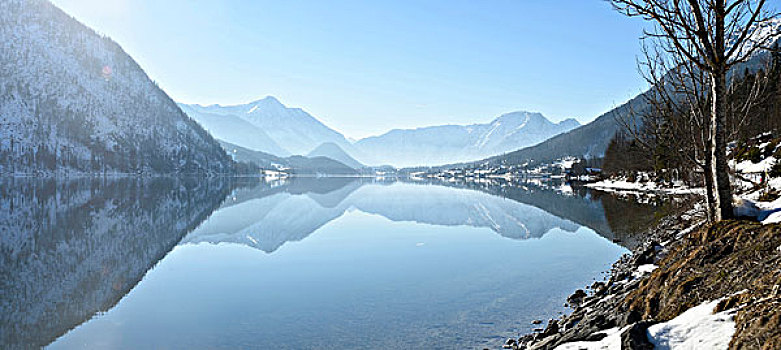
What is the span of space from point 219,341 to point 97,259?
648 inches

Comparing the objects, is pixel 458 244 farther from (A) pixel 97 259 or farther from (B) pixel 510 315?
(A) pixel 97 259

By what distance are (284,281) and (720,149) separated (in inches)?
691

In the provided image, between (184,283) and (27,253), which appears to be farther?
(27,253)

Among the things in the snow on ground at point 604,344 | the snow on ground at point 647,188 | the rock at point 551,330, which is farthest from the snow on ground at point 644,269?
the snow on ground at point 647,188

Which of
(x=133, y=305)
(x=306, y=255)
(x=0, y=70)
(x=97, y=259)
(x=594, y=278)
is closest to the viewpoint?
(x=133, y=305)

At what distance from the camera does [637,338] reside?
22.2 feet

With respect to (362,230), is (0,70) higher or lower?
higher

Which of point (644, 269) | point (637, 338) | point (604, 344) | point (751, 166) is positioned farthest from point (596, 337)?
point (751, 166)

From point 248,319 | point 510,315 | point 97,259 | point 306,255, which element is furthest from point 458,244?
point 97,259

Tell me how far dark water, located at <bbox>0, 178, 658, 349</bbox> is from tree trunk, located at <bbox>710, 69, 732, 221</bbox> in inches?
247

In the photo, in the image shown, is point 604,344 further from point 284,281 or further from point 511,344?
point 284,281

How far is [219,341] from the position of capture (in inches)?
519

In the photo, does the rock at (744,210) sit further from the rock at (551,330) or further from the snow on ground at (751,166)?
the snow on ground at (751,166)

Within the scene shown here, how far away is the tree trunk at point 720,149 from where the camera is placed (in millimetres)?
11273
